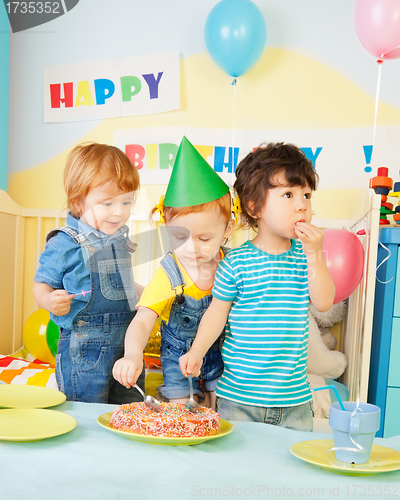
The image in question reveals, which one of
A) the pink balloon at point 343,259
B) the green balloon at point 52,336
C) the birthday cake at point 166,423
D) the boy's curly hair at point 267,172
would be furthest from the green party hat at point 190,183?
the green balloon at point 52,336

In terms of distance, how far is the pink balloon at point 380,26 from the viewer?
4.66 feet

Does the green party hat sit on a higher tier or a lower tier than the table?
higher

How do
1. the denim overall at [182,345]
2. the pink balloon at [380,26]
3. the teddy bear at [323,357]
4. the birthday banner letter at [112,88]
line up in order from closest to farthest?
the denim overall at [182,345] → the teddy bear at [323,357] → the pink balloon at [380,26] → the birthday banner letter at [112,88]

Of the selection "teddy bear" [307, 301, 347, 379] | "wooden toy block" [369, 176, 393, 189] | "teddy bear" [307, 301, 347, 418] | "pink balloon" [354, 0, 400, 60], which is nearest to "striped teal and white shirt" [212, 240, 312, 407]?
"teddy bear" [307, 301, 347, 418]

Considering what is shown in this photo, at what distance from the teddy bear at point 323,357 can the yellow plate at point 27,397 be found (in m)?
0.80

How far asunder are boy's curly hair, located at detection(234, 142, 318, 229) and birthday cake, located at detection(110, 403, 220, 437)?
1.32 ft

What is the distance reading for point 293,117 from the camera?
1778mm

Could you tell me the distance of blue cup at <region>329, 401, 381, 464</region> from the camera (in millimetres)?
464

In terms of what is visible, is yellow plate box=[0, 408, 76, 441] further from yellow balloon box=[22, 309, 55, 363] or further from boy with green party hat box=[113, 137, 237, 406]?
yellow balloon box=[22, 309, 55, 363]

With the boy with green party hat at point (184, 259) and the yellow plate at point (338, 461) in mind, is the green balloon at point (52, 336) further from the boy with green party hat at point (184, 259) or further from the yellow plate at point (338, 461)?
the yellow plate at point (338, 461)

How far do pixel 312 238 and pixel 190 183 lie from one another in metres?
0.21

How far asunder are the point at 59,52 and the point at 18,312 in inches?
42.6

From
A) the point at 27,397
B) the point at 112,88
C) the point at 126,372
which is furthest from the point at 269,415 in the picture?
the point at 112,88

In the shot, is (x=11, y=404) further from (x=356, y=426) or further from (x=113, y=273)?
(x=356, y=426)
